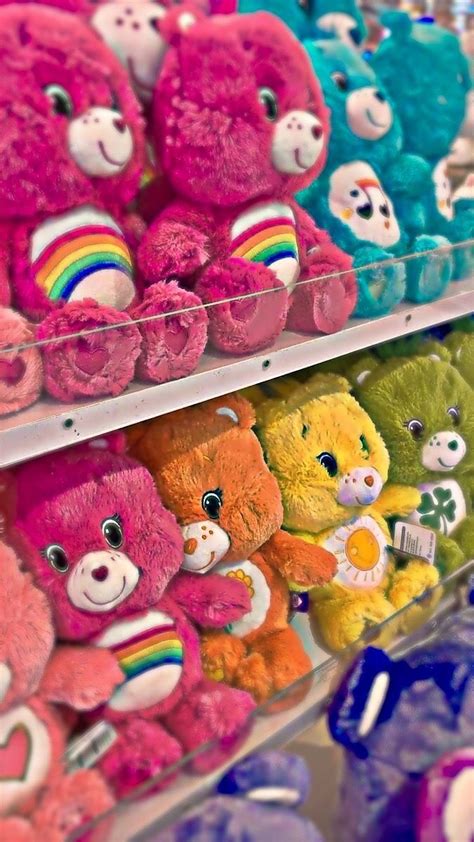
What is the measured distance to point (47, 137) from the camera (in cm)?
85

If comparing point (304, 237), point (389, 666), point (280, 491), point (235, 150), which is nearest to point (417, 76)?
point (304, 237)

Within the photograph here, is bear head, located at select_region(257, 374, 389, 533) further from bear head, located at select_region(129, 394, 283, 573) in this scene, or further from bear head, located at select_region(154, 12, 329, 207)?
bear head, located at select_region(154, 12, 329, 207)

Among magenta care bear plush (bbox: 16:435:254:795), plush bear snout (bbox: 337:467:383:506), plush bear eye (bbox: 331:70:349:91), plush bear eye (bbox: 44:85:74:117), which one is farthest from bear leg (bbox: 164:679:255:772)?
plush bear eye (bbox: 331:70:349:91)

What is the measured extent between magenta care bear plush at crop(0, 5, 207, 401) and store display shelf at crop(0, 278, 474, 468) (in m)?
0.02

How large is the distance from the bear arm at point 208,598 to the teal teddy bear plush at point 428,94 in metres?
0.74

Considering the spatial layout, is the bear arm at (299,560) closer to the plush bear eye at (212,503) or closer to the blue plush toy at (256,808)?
the plush bear eye at (212,503)

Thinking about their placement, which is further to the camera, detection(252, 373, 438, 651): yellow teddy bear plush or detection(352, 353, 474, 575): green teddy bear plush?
detection(352, 353, 474, 575): green teddy bear plush

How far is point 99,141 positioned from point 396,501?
76cm

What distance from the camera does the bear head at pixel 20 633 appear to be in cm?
82

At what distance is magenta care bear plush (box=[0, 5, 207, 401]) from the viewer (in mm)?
819

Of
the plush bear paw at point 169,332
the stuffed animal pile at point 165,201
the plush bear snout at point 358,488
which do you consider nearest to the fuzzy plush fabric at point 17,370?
the stuffed animal pile at point 165,201

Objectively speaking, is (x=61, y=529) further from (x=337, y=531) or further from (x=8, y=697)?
(x=337, y=531)

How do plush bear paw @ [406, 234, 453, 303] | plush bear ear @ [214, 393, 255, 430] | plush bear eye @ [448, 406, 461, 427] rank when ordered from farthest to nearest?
plush bear eye @ [448, 406, 461, 427] → plush bear paw @ [406, 234, 453, 303] → plush bear ear @ [214, 393, 255, 430]

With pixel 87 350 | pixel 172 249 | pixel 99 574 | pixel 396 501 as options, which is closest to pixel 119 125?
pixel 172 249
